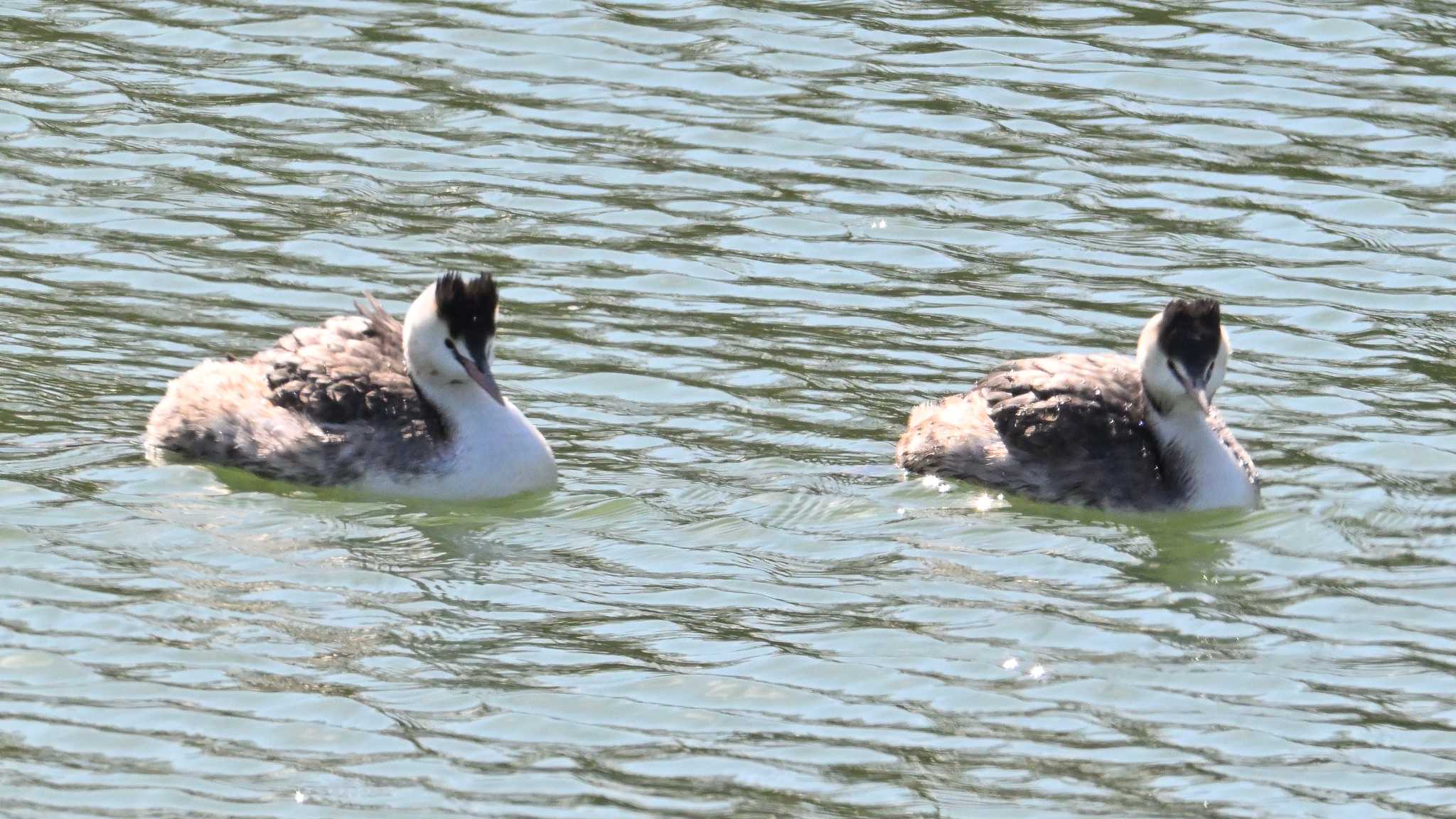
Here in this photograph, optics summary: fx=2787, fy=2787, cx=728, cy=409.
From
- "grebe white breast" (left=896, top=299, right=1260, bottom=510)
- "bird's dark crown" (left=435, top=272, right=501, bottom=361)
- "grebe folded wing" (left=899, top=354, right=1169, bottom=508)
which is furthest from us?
"grebe folded wing" (left=899, top=354, right=1169, bottom=508)

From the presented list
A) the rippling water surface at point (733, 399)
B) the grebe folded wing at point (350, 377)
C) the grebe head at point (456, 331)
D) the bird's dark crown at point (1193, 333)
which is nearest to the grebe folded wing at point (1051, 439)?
the rippling water surface at point (733, 399)

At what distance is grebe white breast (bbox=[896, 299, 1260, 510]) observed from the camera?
40.3 feet

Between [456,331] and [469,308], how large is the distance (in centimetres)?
14

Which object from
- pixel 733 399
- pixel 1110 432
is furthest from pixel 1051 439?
pixel 733 399

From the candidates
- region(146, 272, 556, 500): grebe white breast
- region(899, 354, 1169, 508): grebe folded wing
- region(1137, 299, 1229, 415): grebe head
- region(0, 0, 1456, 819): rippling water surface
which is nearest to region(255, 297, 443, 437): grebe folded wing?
region(146, 272, 556, 500): grebe white breast

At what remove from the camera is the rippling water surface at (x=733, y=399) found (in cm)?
942

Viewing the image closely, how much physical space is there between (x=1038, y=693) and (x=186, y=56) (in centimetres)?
975

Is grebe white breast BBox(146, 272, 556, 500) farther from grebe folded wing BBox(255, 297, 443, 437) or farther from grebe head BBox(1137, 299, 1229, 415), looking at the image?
grebe head BBox(1137, 299, 1229, 415)

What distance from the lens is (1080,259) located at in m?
15.2

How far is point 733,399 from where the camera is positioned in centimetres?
1334

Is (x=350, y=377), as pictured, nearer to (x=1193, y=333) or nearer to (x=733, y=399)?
(x=733, y=399)

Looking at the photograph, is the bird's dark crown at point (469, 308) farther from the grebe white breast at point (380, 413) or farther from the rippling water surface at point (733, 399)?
the rippling water surface at point (733, 399)

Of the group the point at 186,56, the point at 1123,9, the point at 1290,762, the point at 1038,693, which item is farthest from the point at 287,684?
the point at 1123,9

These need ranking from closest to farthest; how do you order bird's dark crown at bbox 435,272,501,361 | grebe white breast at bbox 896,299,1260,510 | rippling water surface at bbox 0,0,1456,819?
rippling water surface at bbox 0,0,1456,819
bird's dark crown at bbox 435,272,501,361
grebe white breast at bbox 896,299,1260,510
